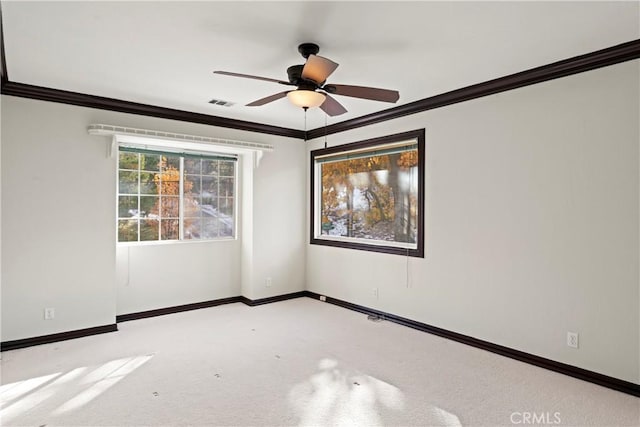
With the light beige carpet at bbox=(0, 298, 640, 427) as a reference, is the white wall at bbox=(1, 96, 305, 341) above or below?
above

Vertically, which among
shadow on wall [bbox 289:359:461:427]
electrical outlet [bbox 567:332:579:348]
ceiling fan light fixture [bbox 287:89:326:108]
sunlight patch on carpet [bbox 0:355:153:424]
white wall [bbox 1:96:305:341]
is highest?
ceiling fan light fixture [bbox 287:89:326:108]

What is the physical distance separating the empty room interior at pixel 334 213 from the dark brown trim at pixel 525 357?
0.07 ft

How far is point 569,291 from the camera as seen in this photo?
306cm

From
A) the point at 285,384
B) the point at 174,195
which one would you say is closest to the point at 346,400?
the point at 285,384

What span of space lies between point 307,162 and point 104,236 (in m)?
2.81

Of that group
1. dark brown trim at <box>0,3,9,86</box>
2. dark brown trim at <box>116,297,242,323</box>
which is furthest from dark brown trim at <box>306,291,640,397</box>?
dark brown trim at <box>0,3,9,86</box>

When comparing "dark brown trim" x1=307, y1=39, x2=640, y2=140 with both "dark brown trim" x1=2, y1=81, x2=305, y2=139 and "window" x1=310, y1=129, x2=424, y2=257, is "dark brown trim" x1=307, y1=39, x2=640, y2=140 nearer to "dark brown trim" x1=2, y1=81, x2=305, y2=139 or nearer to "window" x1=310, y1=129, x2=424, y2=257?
"window" x1=310, y1=129, x2=424, y2=257

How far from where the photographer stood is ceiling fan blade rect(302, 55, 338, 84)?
2.38 m

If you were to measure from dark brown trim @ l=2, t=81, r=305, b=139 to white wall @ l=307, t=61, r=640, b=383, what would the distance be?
194 cm

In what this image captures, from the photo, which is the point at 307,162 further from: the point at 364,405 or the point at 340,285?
the point at 364,405

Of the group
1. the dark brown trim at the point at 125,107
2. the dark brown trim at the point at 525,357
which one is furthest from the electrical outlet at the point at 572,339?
the dark brown trim at the point at 125,107

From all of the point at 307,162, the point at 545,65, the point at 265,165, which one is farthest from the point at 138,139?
the point at 545,65

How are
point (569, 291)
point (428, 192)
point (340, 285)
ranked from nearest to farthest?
1. point (569, 291)
2. point (428, 192)
3. point (340, 285)

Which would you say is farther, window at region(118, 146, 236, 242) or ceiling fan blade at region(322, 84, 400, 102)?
window at region(118, 146, 236, 242)
